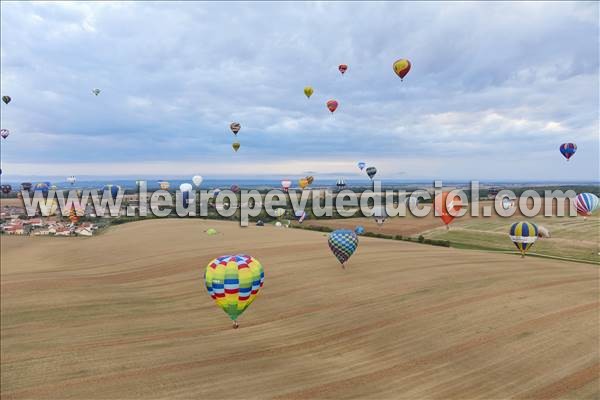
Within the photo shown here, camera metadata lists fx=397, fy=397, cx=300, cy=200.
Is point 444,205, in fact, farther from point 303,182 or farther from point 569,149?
point 303,182

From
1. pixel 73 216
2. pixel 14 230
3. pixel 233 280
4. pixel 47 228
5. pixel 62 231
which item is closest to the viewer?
pixel 233 280

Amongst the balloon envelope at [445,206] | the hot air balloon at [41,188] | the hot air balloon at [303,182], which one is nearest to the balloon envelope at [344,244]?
the balloon envelope at [445,206]

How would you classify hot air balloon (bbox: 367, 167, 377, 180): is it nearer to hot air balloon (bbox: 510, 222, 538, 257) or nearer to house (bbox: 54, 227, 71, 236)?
hot air balloon (bbox: 510, 222, 538, 257)

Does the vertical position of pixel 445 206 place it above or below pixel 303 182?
below

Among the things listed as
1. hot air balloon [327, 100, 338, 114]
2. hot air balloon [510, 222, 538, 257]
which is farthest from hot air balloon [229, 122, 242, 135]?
hot air balloon [510, 222, 538, 257]

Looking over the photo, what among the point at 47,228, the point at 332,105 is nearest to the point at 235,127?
the point at 332,105

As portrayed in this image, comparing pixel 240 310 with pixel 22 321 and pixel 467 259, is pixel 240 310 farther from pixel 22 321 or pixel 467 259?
pixel 467 259

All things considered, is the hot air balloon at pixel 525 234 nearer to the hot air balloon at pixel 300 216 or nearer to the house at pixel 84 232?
the hot air balloon at pixel 300 216
